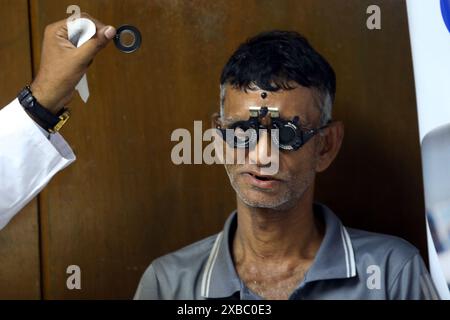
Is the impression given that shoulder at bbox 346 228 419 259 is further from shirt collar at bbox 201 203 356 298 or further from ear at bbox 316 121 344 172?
ear at bbox 316 121 344 172

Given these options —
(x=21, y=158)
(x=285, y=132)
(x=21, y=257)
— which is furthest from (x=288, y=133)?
(x=21, y=257)

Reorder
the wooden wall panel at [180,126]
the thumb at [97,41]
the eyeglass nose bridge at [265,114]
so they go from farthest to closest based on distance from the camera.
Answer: the wooden wall panel at [180,126]
the eyeglass nose bridge at [265,114]
the thumb at [97,41]

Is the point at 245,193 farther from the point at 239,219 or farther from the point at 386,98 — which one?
the point at 386,98

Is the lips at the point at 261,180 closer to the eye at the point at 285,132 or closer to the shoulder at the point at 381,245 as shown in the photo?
the eye at the point at 285,132

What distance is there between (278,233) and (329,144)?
204 mm

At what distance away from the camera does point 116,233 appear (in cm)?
179

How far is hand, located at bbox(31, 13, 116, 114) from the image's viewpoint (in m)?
1.29

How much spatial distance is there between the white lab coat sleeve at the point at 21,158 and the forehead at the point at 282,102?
1.07ft

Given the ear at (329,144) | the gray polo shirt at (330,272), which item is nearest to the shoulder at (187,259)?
the gray polo shirt at (330,272)

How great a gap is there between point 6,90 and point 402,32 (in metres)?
0.90

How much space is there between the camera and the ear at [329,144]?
1516mm

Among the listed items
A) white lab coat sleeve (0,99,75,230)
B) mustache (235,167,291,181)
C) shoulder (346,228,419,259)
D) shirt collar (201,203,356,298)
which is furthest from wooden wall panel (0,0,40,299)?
shoulder (346,228,419,259)
